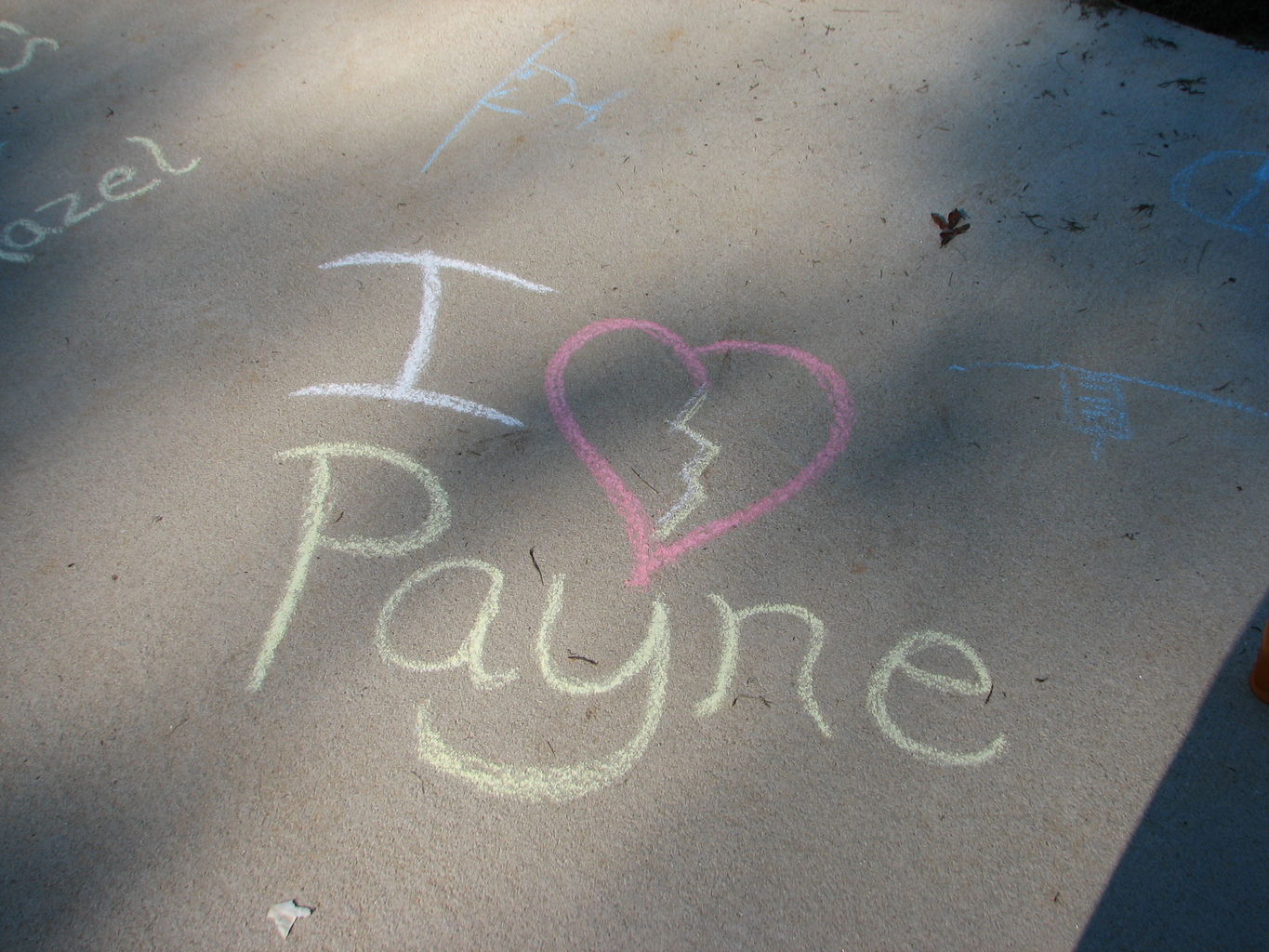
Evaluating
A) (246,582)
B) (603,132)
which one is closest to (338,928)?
(246,582)

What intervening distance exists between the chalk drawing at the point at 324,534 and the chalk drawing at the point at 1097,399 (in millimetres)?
1817

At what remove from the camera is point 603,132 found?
141 inches

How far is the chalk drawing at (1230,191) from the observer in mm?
3047

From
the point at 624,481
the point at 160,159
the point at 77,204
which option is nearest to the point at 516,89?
the point at 160,159

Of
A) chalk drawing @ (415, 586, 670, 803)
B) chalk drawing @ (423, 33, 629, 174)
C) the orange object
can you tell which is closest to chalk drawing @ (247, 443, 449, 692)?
chalk drawing @ (415, 586, 670, 803)

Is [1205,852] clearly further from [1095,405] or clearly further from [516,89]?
[516,89]

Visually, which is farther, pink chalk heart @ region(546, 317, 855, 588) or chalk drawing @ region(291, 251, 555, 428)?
chalk drawing @ region(291, 251, 555, 428)

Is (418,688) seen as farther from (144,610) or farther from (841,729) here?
(841,729)

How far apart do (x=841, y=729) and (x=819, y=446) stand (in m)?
0.92

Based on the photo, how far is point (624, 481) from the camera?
8.18ft

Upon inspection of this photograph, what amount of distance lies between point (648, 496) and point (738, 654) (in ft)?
1.90

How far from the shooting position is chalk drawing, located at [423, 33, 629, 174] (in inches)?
143

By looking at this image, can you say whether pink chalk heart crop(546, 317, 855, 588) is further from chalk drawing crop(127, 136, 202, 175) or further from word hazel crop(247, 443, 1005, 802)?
chalk drawing crop(127, 136, 202, 175)

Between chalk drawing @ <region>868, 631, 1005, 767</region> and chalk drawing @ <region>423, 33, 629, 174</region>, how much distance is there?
2.73 metres
